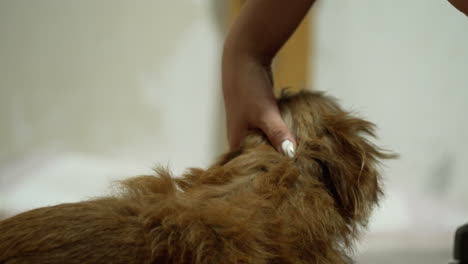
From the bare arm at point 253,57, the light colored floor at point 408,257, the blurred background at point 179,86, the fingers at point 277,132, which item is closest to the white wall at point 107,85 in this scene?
the blurred background at point 179,86

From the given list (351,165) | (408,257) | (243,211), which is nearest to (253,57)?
(351,165)

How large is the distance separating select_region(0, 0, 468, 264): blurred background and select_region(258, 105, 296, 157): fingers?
0.92 metres

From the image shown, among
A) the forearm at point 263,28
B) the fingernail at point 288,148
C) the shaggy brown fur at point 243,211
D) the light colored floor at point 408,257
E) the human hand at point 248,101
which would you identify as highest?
the forearm at point 263,28

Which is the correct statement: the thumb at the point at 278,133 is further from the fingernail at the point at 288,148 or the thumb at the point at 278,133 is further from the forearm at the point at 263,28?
the forearm at the point at 263,28

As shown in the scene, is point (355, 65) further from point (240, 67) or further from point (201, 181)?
point (201, 181)

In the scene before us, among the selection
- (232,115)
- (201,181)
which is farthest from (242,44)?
(201,181)

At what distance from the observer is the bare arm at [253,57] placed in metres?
1.06

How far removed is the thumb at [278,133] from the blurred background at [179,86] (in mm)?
922

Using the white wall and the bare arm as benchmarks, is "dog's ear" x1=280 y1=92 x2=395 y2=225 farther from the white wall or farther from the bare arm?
the white wall

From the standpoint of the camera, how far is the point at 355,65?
2.04 metres

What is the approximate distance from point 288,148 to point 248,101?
18 cm

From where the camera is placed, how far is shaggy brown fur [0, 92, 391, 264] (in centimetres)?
68

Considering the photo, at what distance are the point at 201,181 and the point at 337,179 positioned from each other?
24 centimetres

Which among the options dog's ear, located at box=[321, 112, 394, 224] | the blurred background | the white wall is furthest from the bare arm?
the white wall
